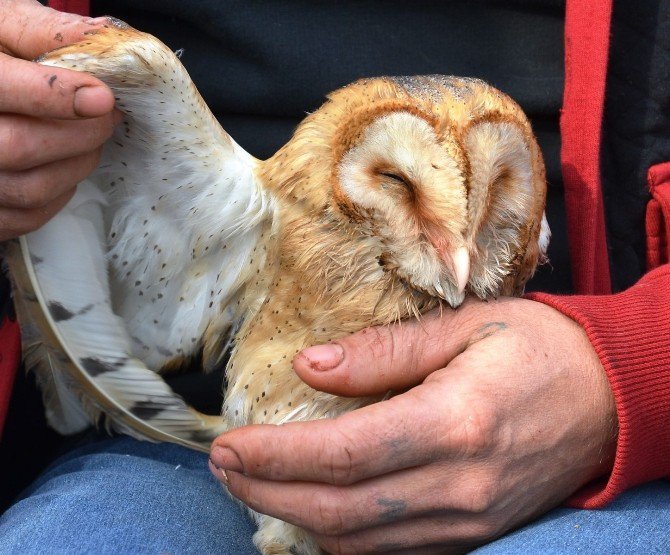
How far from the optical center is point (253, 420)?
3.95 feet

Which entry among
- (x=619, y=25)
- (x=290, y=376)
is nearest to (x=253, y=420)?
(x=290, y=376)

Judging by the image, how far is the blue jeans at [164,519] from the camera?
98 centimetres

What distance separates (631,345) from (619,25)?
2.15ft

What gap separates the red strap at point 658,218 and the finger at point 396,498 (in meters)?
0.61

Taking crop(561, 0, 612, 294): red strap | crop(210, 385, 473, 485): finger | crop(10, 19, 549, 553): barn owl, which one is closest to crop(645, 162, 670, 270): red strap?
crop(561, 0, 612, 294): red strap

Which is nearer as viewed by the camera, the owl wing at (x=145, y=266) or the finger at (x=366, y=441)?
the finger at (x=366, y=441)

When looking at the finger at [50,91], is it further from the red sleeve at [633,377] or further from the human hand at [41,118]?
the red sleeve at [633,377]

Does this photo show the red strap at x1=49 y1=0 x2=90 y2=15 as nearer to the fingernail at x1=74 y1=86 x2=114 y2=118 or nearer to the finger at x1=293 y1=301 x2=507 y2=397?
the fingernail at x1=74 y1=86 x2=114 y2=118

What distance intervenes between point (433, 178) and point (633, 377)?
38cm

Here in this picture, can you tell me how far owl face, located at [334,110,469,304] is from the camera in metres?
1.04

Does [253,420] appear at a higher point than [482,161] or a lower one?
lower

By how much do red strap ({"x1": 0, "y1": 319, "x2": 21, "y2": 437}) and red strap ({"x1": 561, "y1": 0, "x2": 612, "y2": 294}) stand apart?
3.07 ft

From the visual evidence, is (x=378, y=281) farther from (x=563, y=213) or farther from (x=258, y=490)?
(x=563, y=213)

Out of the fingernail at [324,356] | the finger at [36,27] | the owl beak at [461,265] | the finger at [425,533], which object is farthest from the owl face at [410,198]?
the finger at [36,27]
